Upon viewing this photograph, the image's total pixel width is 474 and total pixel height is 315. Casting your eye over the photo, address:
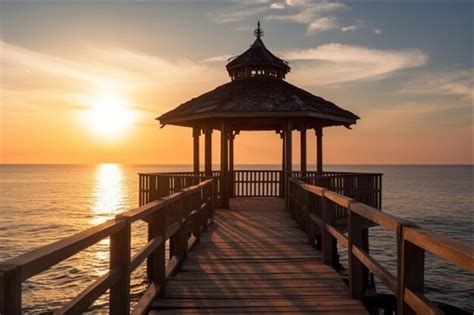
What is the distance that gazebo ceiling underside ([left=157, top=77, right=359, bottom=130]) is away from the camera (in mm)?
15227

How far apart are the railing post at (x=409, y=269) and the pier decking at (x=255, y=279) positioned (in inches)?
63.1

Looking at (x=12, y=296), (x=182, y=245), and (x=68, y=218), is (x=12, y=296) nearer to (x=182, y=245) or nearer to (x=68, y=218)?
(x=182, y=245)

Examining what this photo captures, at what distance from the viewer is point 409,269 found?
3.36m

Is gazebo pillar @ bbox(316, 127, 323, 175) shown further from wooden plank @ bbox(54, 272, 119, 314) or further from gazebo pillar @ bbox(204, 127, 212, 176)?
wooden plank @ bbox(54, 272, 119, 314)

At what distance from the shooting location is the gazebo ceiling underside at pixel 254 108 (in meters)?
15.2

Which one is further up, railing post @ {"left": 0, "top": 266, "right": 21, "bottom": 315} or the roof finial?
the roof finial

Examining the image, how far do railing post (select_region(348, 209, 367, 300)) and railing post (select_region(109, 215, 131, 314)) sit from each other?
9.26ft

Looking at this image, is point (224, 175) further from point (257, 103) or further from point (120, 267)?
point (120, 267)

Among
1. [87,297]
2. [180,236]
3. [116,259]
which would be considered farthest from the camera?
[180,236]

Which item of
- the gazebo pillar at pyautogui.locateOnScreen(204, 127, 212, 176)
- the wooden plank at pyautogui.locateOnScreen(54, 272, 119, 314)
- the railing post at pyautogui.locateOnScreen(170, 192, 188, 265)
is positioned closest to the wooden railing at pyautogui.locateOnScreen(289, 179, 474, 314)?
the wooden plank at pyautogui.locateOnScreen(54, 272, 119, 314)

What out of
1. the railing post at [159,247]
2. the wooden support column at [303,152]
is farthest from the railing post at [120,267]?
the wooden support column at [303,152]

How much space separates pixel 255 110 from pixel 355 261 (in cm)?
1037

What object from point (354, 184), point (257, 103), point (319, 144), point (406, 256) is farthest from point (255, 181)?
point (406, 256)

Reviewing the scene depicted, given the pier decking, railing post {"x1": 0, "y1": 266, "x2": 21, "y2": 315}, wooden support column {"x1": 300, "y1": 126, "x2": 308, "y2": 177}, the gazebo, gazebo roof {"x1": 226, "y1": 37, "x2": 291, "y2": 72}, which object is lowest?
the pier decking
